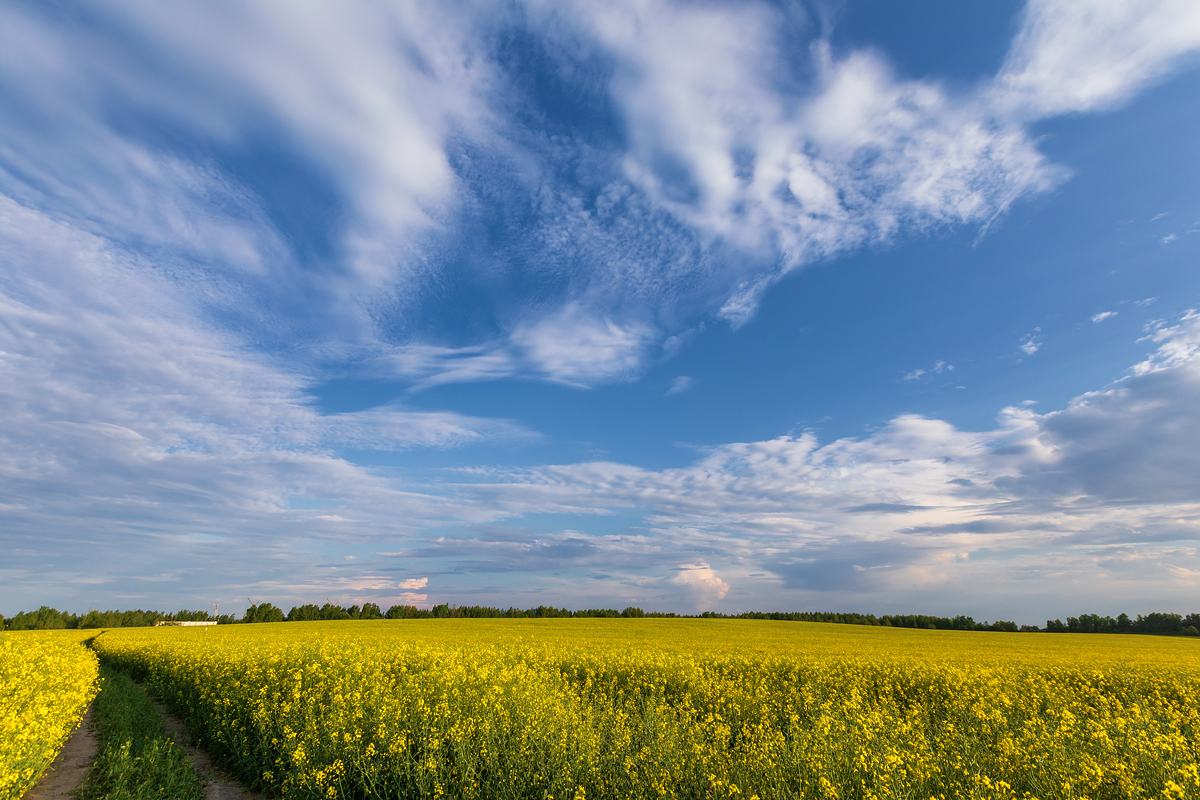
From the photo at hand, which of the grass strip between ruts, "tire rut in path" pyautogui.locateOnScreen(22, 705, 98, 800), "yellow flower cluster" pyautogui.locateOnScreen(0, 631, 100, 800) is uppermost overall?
"yellow flower cluster" pyautogui.locateOnScreen(0, 631, 100, 800)

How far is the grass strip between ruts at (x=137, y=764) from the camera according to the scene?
9281mm

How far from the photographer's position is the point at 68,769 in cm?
1146

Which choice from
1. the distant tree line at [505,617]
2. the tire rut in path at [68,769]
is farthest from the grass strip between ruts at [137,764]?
the distant tree line at [505,617]

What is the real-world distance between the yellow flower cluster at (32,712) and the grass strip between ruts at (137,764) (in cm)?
92

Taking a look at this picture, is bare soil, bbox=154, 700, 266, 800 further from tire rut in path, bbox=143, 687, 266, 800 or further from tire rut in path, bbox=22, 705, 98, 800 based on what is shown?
tire rut in path, bbox=22, 705, 98, 800

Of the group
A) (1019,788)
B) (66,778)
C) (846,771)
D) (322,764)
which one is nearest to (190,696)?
(66,778)

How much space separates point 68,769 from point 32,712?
10.4ft

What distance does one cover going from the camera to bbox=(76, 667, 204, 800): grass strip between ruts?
9281 millimetres

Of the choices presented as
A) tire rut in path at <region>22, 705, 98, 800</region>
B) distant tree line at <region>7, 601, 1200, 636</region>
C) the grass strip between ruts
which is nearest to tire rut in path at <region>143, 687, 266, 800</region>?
the grass strip between ruts

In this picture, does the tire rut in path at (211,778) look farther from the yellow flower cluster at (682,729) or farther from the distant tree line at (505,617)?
the distant tree line at (505,617)

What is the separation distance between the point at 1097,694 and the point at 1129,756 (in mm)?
9347

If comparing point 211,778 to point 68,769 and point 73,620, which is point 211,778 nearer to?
point 68,769

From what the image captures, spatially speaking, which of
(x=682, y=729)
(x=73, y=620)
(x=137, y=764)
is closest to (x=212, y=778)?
(x=137, y=764)

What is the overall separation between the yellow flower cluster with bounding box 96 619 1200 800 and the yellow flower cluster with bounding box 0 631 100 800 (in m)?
2.81
